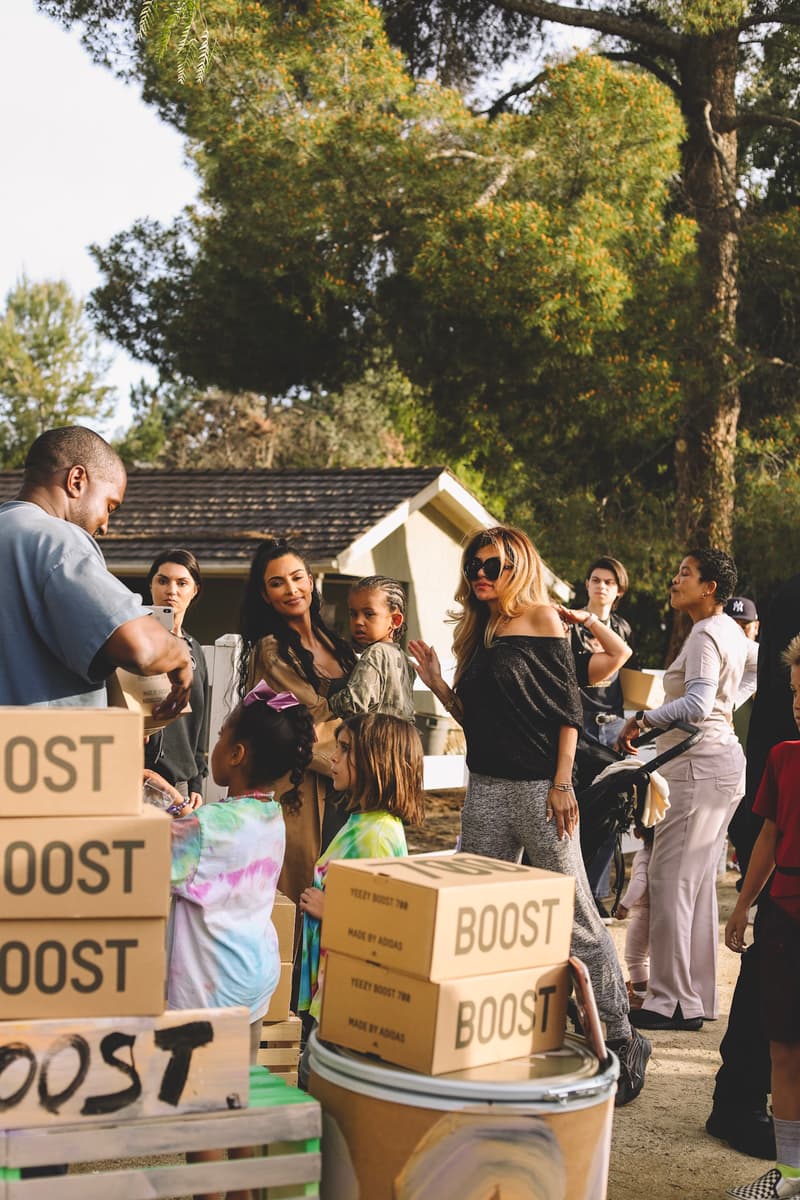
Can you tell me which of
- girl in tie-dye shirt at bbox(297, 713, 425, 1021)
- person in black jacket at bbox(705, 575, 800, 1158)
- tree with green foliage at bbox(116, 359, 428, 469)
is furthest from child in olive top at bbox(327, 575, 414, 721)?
tree with green foliage at bbox(116, 359, 428, 469)

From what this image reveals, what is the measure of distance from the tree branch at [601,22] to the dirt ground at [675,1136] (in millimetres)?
13406

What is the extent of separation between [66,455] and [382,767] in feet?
4.41

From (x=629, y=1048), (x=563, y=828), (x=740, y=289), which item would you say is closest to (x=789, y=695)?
(x=563, y=828)

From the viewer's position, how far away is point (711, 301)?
15055 mm

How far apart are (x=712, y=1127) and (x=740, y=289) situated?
13.1 meters

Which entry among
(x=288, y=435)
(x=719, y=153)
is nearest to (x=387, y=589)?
(x=719, y=153)

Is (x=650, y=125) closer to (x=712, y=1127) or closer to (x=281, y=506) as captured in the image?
(x=281, y=506)

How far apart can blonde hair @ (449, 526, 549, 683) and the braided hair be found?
26.0 inches

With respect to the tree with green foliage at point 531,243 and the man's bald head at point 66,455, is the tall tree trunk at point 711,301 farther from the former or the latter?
the man's bald head at point 66,455

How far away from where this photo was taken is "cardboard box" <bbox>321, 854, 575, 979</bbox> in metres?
2.77

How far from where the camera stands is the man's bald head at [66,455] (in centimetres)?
337

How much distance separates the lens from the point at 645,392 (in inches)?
564

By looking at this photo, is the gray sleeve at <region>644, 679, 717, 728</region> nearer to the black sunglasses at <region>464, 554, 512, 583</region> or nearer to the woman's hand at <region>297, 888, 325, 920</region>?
the black sunglasses at <region>464, 554, 512, 583</region>

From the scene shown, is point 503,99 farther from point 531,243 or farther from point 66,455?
point 66,455
